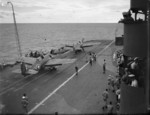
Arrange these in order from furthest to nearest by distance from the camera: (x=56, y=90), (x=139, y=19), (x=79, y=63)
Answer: (x=79, y=63), (x=56, y=90), (x=139, y=19)

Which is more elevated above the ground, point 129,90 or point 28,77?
point 129,90

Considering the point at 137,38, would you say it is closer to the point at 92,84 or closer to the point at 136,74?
the point at 136,74

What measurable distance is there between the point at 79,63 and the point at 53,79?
1123 cm

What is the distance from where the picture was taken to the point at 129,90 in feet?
36.0

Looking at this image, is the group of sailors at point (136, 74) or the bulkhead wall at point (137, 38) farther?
the group of sailors at point (136, 74)

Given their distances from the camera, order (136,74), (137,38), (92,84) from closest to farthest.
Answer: (137,38) < (136,74) < (92,84)

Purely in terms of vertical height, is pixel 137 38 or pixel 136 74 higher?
pixel 137 38

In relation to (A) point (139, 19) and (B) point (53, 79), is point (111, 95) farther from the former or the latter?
(A) point (139, 19)

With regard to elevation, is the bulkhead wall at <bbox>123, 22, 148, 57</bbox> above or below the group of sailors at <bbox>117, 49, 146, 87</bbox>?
above

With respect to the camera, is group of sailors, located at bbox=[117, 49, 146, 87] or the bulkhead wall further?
→ group of sailors, located at bbox=[117, 49, 146, 87]

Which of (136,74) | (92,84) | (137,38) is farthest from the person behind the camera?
(92,84)

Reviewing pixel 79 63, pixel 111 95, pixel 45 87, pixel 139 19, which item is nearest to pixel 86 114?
pixel 111 95

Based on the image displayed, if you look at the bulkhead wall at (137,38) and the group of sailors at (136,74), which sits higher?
the bulkhead wall at (137,38)

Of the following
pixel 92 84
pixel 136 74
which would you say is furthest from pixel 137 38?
pixel 92 84
